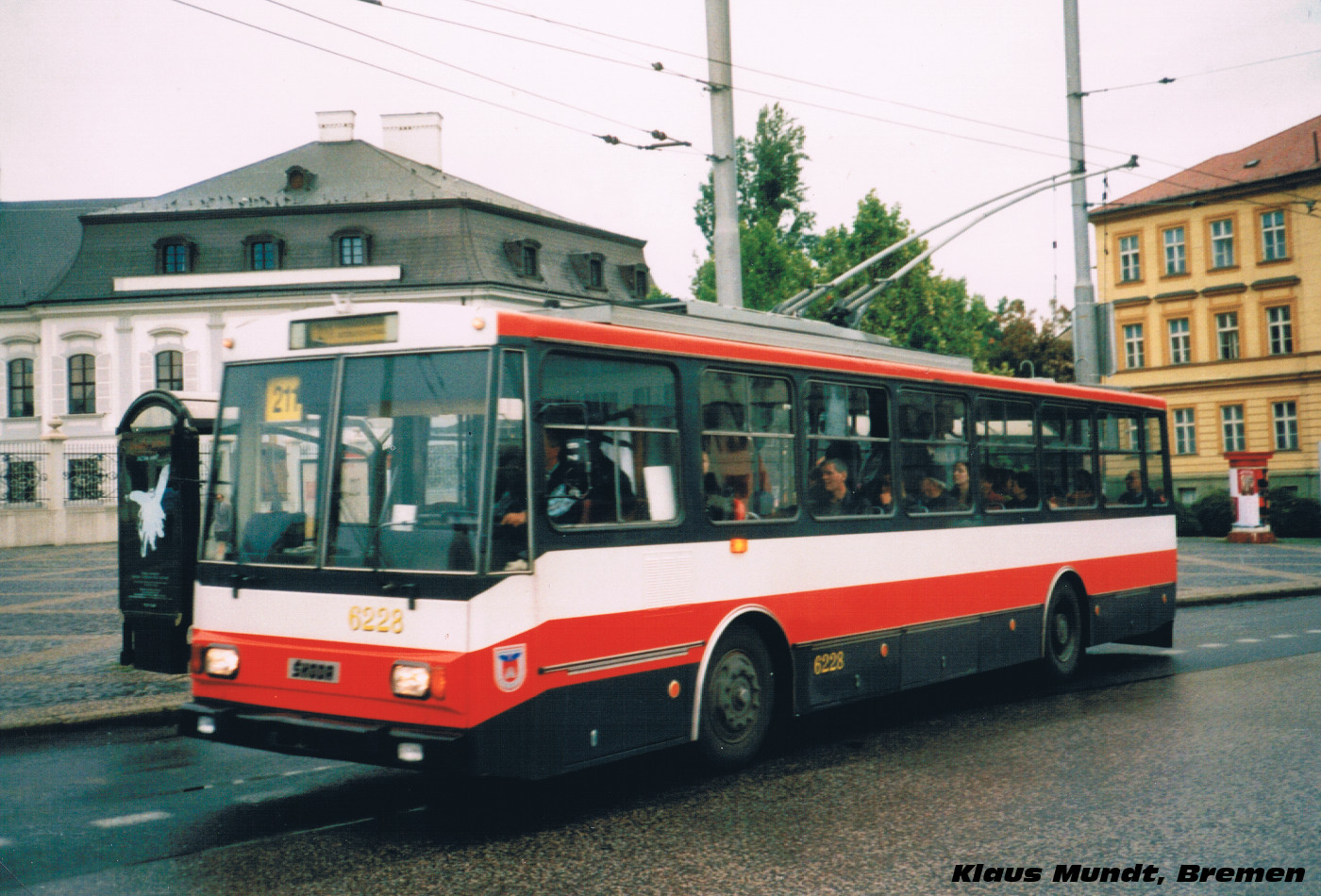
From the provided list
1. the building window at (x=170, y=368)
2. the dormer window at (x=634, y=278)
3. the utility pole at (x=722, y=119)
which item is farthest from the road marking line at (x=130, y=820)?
the dormer window at (x=634, y=278)

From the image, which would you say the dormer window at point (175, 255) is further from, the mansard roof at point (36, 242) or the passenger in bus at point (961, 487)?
the passenger in bus at point (961, 487)

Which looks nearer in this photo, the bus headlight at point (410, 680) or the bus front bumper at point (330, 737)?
the bus front bumper at point (330, 737)

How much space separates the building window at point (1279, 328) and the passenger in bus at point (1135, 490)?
40954mm

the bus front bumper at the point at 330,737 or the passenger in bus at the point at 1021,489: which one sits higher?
the passenger in bus at the point at 1021,489

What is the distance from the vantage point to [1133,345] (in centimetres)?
5319

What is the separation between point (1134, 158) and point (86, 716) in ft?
47.4

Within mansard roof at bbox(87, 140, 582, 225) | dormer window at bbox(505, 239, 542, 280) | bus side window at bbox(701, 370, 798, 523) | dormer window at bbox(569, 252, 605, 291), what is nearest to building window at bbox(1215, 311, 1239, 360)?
dormer window at bbox(569, 252, 605, 291)

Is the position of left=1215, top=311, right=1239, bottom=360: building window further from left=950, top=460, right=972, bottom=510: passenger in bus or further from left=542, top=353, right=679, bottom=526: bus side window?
left=542, top=353, right=679, bottom=526: bus side window

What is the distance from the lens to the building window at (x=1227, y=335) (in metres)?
49.9

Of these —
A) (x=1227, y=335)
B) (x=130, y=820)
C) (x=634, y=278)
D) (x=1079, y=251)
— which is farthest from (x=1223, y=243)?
(x=130, y=820)

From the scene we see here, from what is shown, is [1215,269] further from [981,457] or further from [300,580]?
[300,580]

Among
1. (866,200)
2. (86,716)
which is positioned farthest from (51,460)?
(866,200)

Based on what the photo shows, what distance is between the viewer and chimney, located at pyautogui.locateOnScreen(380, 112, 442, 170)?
48.8 metres

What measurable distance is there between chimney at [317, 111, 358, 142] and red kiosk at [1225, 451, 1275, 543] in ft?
112
